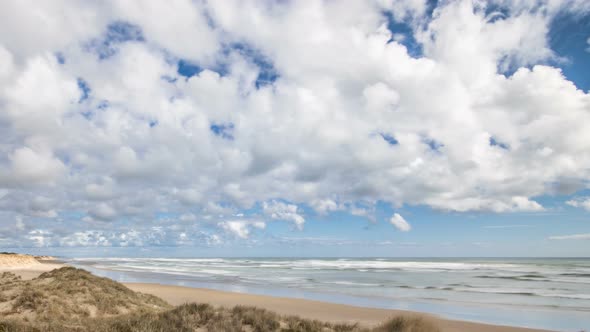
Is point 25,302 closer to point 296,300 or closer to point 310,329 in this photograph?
point 310,329

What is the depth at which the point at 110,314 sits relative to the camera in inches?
602

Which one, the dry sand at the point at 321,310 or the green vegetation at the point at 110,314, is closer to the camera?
the green vegetation at the point at 110,314

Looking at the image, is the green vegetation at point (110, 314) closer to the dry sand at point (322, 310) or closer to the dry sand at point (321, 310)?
the dry sand at point (321, 310)

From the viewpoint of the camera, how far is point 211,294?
27000 mm

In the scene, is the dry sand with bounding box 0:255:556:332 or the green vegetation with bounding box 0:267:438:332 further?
the dry sand with bounding box 0:255:556:332

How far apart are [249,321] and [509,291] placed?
25.2m

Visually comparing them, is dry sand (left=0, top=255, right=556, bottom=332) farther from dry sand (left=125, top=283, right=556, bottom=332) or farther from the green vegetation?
the green vegetation

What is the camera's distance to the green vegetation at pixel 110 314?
10.5m

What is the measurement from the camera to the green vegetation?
10.5 metres

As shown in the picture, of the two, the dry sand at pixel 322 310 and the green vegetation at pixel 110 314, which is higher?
the green vegetation at pixel 110 314

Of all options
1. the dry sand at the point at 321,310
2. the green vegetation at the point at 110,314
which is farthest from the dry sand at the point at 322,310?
the green vegetation at the point at 110,314

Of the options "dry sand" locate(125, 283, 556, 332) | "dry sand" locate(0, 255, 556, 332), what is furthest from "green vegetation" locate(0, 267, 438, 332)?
"dry sand" locate(125, 283, 556, 332)

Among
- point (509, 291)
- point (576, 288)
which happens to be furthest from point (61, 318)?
point (576, 288)

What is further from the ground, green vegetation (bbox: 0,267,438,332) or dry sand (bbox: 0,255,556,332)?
green vegetation (bbox: 0,267,438,332)
